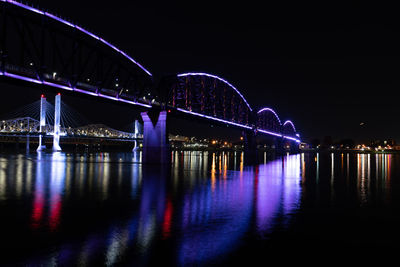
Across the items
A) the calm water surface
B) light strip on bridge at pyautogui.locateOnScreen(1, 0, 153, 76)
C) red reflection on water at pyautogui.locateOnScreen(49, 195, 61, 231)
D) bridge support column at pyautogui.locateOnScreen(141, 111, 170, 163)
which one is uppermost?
light strip on bridge at pyautogui.locateOnScreen(1, 0, 153, 76)

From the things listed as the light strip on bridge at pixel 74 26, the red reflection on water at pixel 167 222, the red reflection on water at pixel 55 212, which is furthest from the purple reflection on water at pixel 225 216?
the light strip on bridge at pixel 74 26

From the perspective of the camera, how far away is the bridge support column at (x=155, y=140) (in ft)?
194

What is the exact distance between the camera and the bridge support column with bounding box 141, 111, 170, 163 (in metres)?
59.2

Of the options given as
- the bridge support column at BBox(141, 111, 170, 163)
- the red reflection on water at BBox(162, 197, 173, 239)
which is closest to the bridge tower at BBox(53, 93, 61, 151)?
the bridge support column at BBox(141, 111, 170, 163)

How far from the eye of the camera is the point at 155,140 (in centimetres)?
5994

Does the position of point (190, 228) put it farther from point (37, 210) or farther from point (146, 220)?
point (37, 210)

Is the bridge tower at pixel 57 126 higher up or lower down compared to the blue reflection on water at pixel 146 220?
higher up

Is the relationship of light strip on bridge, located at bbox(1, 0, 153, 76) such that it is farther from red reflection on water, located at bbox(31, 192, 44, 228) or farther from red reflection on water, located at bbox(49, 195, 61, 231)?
red reflection on water, located at bbox(49, 195, 61, 231)

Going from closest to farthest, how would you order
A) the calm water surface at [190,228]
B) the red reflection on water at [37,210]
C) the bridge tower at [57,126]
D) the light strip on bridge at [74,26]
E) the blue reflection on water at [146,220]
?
the calm water surface at [190,228]
the blue reflection on water at [146,220]
the red reflection on water at [37,210]
the light strip on bridge at [74,26]
the bridge tower at [57,126]

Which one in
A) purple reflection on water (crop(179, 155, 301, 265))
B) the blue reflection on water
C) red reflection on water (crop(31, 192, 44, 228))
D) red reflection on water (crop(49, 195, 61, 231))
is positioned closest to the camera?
the blue reflection on water

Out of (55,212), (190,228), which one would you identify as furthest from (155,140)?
(190,228)

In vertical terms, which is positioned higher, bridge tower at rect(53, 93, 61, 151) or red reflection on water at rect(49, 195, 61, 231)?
bridge tower at rect(53, 93, 61, 151)

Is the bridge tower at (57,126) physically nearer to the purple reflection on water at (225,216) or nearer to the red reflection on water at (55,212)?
the purple reflection on water at (225,216)

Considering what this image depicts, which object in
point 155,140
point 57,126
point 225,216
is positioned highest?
point 57,126
